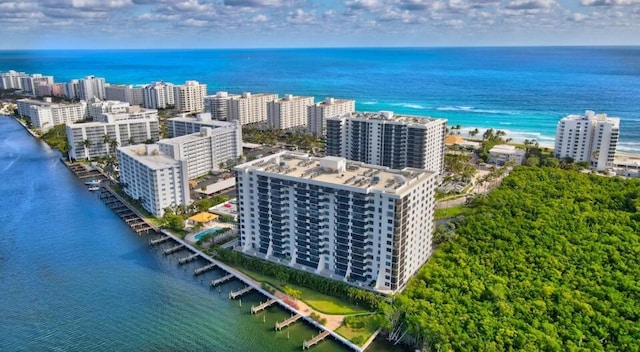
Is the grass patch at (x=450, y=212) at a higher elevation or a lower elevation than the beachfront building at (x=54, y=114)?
lower

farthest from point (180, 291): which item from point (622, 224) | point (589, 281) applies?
point (622, 224)

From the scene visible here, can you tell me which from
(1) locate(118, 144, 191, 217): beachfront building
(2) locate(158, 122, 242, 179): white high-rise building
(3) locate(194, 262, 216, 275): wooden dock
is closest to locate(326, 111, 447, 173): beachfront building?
(2) locate(158, 122, 242, 179): white high-rise building

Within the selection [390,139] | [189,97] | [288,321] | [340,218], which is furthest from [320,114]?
[288,321]

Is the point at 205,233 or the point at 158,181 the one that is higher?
the point at 158,181

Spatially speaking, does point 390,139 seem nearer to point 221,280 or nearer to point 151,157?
point 151,157

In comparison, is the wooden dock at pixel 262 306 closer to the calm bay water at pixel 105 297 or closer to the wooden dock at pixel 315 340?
the calm bay water at pixel 105 297

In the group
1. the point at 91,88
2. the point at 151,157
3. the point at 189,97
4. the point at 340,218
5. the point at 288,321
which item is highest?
the point at 91,88

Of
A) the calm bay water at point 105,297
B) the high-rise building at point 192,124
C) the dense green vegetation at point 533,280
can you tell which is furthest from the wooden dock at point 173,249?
the high-rise building at point 192,124
